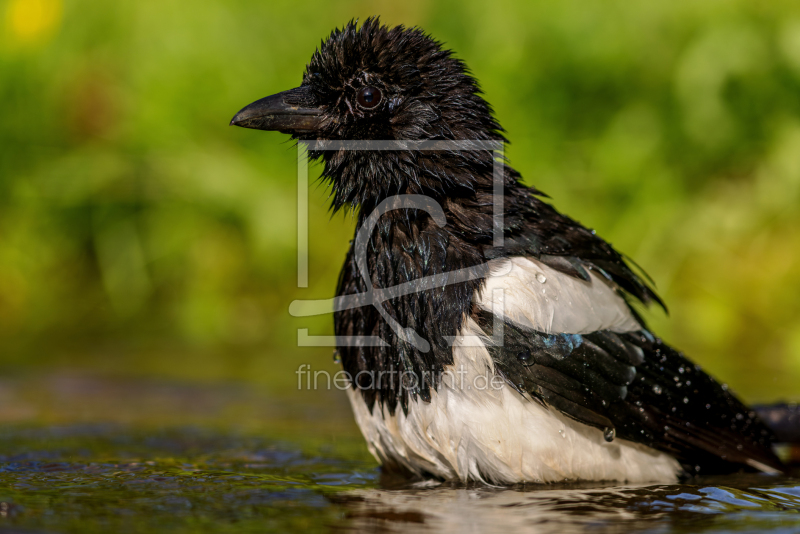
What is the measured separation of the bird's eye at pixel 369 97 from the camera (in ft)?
11.4

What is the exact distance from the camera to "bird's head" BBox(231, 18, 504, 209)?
11.3ft

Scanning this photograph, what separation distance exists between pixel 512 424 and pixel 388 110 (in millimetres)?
1234

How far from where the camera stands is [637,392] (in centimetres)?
340

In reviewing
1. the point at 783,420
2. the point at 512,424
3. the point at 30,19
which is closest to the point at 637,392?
the point at 512,424

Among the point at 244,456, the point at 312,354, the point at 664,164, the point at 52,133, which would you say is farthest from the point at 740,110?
the point at 52,133

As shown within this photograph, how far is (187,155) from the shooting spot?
6.86 metres

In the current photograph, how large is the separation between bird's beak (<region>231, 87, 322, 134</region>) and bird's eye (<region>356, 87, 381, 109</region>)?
20 cm

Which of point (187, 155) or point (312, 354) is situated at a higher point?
point (187, 155)

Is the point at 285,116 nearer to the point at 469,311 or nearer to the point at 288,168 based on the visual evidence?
the point at 469,311

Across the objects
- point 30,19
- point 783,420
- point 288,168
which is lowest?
point 783,420

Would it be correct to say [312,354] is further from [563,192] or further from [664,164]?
[664,164]

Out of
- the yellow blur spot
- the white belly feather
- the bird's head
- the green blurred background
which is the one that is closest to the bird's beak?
the bird's head

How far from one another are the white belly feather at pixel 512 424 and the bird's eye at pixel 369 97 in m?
0.77

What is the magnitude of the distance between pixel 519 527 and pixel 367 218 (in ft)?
4.56
